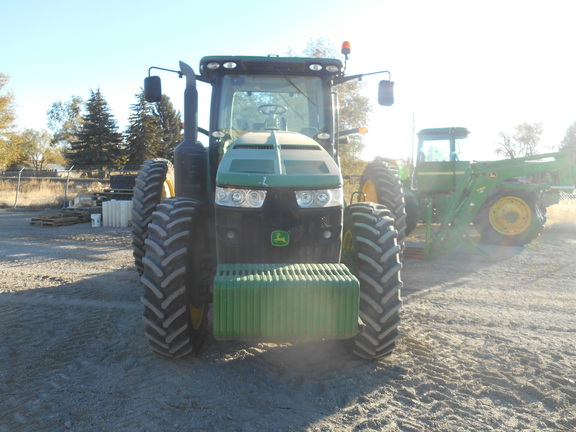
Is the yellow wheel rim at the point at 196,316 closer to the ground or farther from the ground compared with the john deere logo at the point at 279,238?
closer to the ground

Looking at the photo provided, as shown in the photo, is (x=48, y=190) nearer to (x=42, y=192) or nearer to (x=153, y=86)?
(x=42, y=192)

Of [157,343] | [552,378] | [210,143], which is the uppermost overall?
[210,143]

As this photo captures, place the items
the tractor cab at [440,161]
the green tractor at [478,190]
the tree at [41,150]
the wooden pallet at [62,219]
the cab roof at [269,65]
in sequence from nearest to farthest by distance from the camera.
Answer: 1. the cab roof at [269,65]
2. the green tractor at [478,190]
3. the tractor cab at [440,161]
4. the wooden pallet at [62,219]
5. the tree at [41,150]

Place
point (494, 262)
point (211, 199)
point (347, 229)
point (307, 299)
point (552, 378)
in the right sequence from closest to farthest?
point (307, 299) < point (552, 378) < point (347, 229) < point (211, 199) < point (494, 262)

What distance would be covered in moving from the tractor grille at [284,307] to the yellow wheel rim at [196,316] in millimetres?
633

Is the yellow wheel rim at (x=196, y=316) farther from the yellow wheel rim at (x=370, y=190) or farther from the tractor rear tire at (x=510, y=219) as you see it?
the tractor rear tire at (x=510, y=219)

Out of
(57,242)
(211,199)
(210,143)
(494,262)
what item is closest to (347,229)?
(211,199)

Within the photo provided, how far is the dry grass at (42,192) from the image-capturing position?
1919cm

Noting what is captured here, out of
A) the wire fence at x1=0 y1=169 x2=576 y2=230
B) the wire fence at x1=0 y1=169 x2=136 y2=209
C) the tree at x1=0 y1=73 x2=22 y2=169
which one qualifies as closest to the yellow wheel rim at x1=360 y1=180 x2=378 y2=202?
the wire fence at x1=0 y1=169 x2=576 y2=230

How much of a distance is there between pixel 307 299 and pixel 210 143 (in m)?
2.52

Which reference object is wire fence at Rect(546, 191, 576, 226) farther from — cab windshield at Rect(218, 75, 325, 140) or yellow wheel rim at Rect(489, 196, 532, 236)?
cab windshield at Rect(218, 75, 325, 140)

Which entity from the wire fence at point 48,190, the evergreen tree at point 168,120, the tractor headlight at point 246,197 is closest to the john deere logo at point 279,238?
the tractor headlight at point 246,197

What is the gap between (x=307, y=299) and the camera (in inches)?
118

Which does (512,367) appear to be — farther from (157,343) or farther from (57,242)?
(57,242)
